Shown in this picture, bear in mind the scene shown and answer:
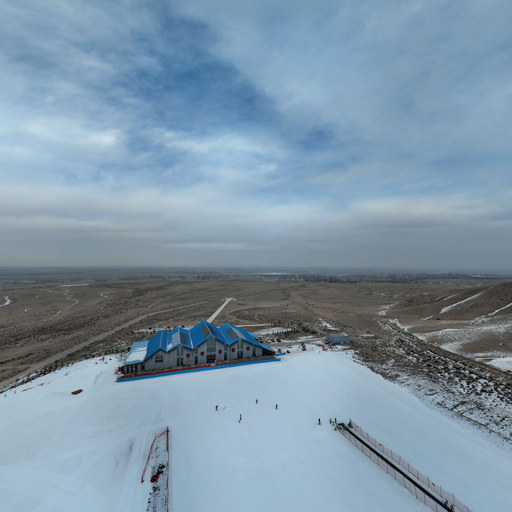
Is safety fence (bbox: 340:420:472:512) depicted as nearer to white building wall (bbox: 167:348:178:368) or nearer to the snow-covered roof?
the snow-covered roof

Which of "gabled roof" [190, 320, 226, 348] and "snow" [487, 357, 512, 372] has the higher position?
"gabled roof" [190, 320, 226, 348]

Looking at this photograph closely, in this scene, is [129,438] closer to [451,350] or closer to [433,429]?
[433,429]

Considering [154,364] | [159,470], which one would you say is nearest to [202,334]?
[154,364]

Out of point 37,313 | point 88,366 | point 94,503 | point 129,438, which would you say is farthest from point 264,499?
point 37,313

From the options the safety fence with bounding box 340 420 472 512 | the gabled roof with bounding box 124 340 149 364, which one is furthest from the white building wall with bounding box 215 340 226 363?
the safety fence with bounding box 340 420 472 512

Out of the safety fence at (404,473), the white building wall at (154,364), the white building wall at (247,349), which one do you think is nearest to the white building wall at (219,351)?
the white building wall at (247,349)

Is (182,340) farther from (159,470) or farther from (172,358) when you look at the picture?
(159,470)
